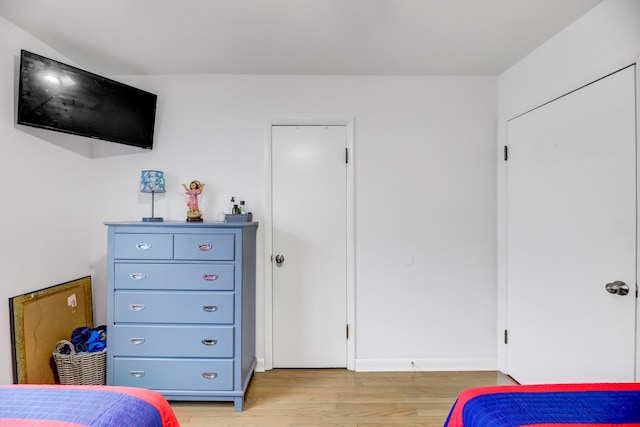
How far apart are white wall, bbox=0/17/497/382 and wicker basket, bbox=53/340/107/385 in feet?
1.67

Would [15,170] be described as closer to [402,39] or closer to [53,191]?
[53,191]

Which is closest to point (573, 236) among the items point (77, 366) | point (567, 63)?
point (567, 63)

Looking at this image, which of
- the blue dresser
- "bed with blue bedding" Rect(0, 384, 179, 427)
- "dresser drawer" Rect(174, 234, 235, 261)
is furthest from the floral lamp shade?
"bed with blue bedding" Rect(0, 384, 179, 427)

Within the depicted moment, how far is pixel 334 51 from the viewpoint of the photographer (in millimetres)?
2133

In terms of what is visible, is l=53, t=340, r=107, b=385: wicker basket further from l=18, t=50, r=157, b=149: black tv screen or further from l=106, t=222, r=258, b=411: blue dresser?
l=18, t=50, r=157, b=149: black tv screen

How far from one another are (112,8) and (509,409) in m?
2.60

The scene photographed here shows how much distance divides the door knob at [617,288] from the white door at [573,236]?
2cm

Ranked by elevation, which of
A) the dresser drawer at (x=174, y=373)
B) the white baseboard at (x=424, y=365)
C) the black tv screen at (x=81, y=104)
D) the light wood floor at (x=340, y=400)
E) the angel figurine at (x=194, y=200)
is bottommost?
the light wood floor at (x=340, y=400)

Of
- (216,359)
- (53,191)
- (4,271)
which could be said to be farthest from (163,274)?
(53,191)

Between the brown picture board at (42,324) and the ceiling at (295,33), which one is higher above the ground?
the ceiling at (295,33)

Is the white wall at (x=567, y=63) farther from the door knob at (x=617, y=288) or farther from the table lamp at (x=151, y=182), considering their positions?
the table lamp at (x=151, y=182)

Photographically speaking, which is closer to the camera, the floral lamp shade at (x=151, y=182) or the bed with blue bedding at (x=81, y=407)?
the bed with blue bedding at (x=81, y=407)

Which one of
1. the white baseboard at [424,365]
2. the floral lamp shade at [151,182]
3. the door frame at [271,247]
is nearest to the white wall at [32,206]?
the floral lamp shade at [151,182]

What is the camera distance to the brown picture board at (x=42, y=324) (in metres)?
1.84
